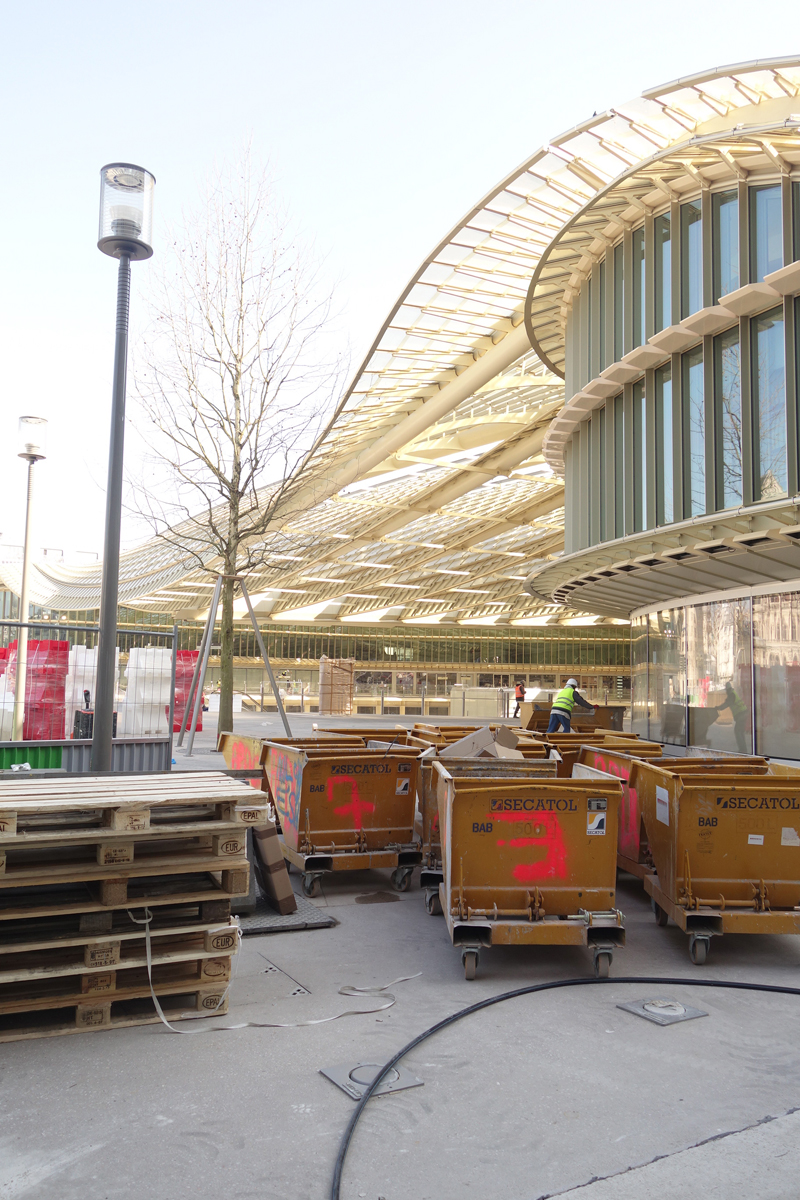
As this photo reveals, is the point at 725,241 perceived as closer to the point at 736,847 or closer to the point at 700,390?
the point at 700,390

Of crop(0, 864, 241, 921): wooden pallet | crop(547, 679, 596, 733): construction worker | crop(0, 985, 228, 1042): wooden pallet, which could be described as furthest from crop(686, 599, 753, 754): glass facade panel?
crop(0, 985, 228, 1042): wooden pallet

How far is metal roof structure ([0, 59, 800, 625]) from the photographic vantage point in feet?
53.1

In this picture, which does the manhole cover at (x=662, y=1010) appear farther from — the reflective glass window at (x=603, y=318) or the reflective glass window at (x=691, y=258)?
the reflective glass window at (x=603, y=318)

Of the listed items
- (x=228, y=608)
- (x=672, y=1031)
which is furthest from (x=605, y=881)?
(x=228, y=608)

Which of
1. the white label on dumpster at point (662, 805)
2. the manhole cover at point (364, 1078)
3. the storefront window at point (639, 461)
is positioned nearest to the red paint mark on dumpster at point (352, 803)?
the white label on dumpster at point (662, 805)

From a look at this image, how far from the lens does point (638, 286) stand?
1786cm

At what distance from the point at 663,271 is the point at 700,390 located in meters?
2.73

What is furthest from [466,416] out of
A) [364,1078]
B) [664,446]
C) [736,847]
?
[364,1078]

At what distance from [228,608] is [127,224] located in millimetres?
8941

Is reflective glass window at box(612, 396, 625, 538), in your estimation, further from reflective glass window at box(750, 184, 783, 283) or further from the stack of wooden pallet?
the stack of wooden pallet

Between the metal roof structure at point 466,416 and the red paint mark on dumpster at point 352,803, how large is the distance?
873 centimetres

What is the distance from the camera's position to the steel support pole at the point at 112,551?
24.8ft

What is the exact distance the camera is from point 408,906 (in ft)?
25.4

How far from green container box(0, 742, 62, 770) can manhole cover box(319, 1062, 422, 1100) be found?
24.0ft
